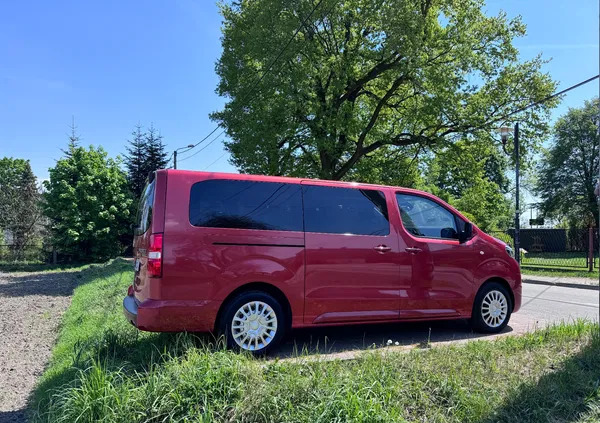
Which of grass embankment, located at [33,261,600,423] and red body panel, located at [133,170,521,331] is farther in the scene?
red body panel, located at [133,170,521,331]

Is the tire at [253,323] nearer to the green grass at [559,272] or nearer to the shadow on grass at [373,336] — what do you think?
the shadow on grass at [373,336]

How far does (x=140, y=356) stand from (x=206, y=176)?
203 cm

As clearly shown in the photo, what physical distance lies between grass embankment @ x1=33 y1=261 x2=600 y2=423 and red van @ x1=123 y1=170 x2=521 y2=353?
0.56m

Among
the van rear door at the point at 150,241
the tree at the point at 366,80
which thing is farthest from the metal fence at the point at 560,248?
the van rear door at the point at 150,241

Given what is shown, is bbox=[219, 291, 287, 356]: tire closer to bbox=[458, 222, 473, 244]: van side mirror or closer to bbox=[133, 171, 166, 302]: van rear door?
bbox=[133, 171, 166, 302]: van rear door

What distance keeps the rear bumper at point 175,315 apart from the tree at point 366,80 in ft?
44.9

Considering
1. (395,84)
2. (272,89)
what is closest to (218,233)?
(272,89)

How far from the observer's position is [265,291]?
492 cm

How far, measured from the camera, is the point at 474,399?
11.9ft

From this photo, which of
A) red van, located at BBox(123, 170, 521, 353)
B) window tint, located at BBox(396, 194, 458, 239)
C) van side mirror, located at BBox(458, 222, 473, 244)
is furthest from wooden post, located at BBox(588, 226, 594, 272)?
window tint, located at BBox(396, 194, 458, 239)

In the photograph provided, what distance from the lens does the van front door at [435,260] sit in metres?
5.59

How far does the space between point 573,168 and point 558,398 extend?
143 feet

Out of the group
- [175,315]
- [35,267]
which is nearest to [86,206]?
[35,267]

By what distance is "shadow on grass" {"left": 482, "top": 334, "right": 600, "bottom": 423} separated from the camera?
3.52m
